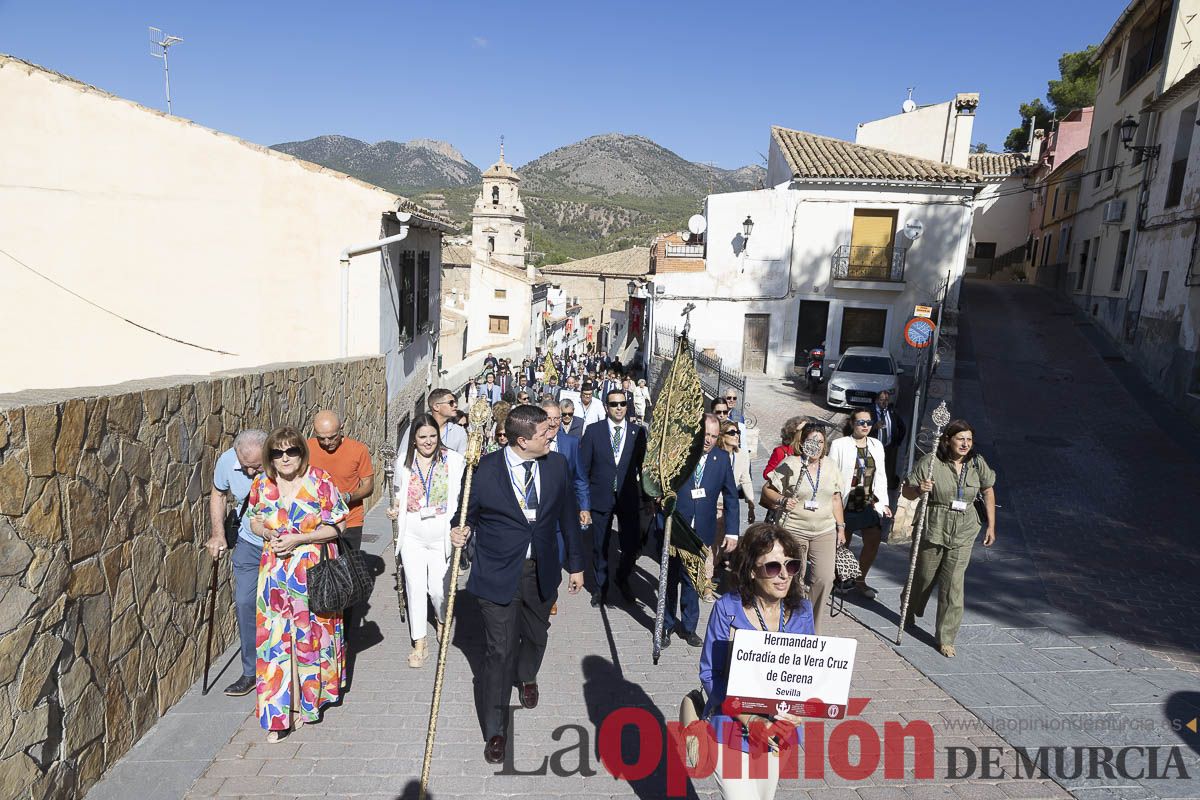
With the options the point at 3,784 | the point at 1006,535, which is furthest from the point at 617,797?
the point at 1006,535

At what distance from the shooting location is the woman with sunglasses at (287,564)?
4.16 m

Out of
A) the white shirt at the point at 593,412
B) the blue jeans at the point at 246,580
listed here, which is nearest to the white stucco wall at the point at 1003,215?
the white shirt at the point at 593,412

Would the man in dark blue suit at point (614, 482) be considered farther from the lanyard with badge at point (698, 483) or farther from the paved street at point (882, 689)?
the lanyard with badge at point (698, 483)

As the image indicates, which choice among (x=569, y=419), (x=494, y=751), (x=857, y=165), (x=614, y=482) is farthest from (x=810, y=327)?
(x=494, y=751)

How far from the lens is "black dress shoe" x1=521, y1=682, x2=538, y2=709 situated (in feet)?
15.6

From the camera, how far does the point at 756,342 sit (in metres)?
23.6

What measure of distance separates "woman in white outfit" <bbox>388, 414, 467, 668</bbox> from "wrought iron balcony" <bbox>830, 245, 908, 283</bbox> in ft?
65.2

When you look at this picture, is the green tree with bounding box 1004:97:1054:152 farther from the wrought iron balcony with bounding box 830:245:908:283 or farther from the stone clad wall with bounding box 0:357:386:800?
the stone clad wall with bounding box 0:357:386:800

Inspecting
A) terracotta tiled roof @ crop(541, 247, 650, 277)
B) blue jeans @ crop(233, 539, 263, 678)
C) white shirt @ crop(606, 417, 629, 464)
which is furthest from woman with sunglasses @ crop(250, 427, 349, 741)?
terracotta tiled roof @ crop(541, 247, 650, 277)

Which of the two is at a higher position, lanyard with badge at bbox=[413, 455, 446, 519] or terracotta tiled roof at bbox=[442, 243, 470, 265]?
terracotta tiled roof at bbox=[442, 243, 470, 265]

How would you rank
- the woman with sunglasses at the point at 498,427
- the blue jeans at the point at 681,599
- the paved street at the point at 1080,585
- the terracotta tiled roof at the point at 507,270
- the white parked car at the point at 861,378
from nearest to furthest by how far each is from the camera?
the paved street at the point at 1080,585
the blue jeans at the point at 681,599
the woman with sunglasses at the point at 498,427
the white parked car at the point at 861,378
the terracotta tiled roof at the point at 507,270

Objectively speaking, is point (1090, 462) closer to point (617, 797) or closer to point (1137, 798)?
point (1137, 798)

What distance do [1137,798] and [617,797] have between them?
2980 millimetres

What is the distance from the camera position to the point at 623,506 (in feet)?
22.7
